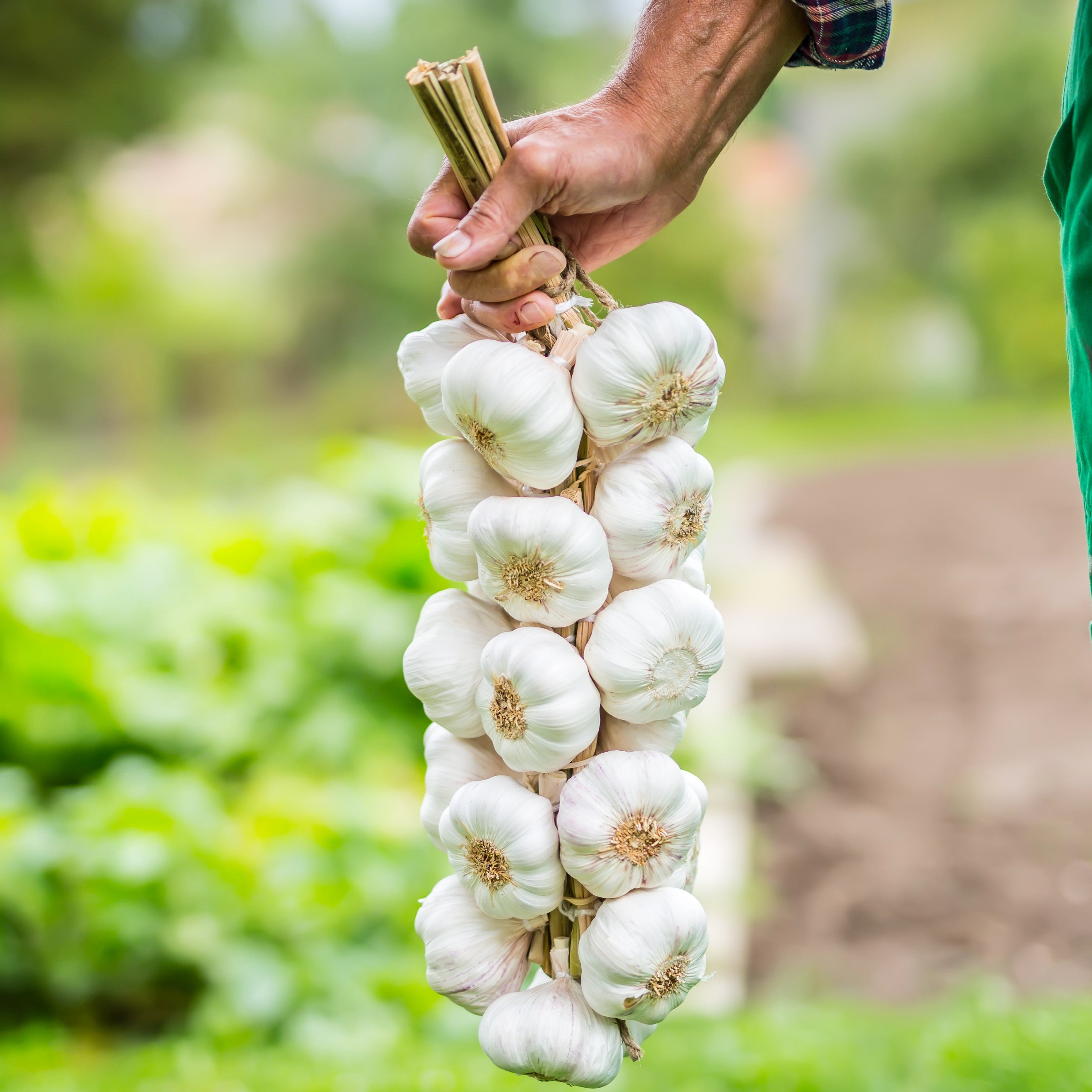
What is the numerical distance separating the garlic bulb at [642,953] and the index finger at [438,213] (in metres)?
0.56

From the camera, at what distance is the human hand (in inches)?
33.4

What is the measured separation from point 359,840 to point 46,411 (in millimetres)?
10557

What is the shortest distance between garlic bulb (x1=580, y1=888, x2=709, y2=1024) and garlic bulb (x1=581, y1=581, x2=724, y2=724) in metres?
0.15

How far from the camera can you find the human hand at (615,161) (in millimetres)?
847

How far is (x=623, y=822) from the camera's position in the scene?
0.84m

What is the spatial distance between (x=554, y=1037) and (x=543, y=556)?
38 cm

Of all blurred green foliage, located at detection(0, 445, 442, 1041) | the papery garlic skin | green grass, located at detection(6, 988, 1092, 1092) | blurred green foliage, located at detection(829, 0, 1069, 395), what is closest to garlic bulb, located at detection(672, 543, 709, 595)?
the papery garlic skin

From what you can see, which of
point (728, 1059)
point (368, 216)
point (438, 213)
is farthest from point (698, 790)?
point (368, 216)

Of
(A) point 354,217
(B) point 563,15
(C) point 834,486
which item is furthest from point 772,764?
(B) point 563,15

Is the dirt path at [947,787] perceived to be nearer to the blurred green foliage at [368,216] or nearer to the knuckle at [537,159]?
the knuckle at [537,159]

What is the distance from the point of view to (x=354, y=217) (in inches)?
597

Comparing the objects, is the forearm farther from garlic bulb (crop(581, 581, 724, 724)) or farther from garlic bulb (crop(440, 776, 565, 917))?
garlic bulb (crop(440, 776, 565, 917))

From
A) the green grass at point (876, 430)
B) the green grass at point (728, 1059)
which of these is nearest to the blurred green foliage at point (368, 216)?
the green grass at point (876, 430)

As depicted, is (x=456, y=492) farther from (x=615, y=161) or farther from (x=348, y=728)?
(x=348, y=728)
